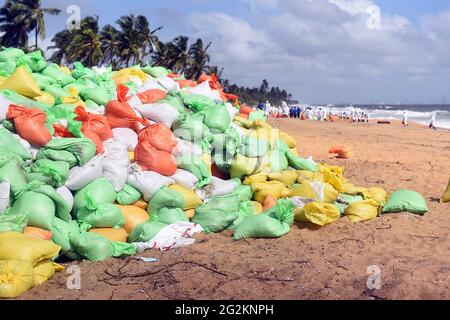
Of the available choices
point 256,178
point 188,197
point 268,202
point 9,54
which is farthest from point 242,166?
point 9,54

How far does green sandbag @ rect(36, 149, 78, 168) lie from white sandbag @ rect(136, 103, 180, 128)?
45.8 inches

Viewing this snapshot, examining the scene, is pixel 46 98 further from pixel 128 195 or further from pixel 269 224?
pixel 269 224

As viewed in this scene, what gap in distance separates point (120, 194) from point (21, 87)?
1.69 m

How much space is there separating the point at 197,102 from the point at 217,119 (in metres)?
0.42

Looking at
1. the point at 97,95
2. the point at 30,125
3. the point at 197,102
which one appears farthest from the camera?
the point at 197,102

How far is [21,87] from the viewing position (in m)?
5.03

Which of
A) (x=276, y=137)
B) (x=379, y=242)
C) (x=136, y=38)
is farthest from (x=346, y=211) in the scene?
(x=136, y=38)

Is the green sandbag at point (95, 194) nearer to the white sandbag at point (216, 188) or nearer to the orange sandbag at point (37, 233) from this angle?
the orange sandbag at point (37, 233)

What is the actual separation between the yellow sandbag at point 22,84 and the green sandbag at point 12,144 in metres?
1.00

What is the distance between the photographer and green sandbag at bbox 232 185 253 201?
4762 millimetres

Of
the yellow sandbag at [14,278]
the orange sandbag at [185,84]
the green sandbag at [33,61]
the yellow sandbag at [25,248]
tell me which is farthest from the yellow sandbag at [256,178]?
the green sandbag at [33,61]

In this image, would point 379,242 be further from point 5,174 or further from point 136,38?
point 136,38

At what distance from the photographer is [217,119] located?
527 centimetres

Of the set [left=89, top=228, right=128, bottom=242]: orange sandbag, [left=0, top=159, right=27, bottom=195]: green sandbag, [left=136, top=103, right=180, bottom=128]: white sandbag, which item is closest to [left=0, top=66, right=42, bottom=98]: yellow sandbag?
[left=136, top=103, right=180, bottom=128]: white sandbag
